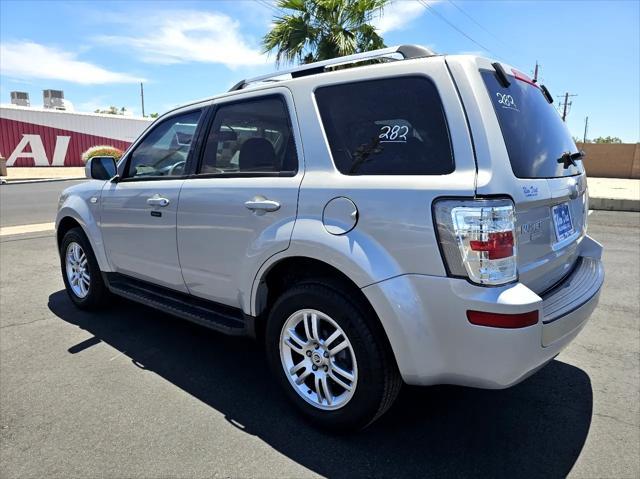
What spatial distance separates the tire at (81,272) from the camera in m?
4.31

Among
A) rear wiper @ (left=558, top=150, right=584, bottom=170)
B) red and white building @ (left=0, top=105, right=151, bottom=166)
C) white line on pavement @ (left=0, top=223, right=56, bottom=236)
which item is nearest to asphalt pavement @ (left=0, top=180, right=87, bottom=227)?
white line on pavement @ (left=0, top=223, right=56, bottom=236)

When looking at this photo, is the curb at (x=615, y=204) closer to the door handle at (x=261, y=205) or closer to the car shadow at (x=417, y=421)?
the car shadow at (x=417, y=421)

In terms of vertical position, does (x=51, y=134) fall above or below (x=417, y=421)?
above

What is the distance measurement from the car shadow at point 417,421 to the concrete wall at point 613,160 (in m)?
31.3

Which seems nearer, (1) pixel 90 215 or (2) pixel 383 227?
(2) pixel 383 227

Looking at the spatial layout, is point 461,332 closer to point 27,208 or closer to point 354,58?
point 354,58

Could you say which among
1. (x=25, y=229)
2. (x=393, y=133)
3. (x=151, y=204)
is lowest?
(x=25, y=229)

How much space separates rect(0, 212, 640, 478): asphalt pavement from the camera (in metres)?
2.33

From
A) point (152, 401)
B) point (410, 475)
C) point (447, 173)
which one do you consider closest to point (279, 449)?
point (410, 475)

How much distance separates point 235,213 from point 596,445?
2.39 meters

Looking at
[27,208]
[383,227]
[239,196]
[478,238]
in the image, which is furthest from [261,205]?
[27,208]

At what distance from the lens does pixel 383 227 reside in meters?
2.21

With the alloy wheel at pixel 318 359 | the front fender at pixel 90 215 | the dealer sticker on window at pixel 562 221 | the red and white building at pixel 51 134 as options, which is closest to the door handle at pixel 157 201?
the front fender at pixel 90 215

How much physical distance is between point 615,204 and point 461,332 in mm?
14021
